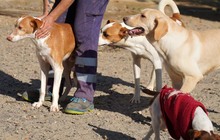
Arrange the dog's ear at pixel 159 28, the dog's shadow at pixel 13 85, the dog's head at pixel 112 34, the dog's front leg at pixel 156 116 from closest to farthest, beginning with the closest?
the dog's front leg at pixel 156 116 → the dog's ear at pixel 159 28 → the dog's head at pixel 112 34 → the dog's shadow at pixel 13 85

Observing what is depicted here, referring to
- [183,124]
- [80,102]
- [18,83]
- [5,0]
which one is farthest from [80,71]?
[5,0]

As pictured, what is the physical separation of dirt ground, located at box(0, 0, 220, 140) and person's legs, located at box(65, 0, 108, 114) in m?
0.18

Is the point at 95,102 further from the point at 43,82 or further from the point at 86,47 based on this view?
the point at 86,47

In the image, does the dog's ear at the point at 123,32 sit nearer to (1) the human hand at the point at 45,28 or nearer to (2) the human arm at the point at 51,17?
(2) the human arm at the point at 51,17

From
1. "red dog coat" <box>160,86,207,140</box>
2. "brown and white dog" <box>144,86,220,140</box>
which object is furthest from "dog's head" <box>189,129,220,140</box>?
"red dog coat" <box>160,86,207,140</box>

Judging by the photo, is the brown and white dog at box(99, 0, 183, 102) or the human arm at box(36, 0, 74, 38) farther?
the brown and white dog at box(99, 0, 183, 102)

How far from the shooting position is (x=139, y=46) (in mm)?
7832

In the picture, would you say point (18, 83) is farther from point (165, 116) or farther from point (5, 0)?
point (5, 0)

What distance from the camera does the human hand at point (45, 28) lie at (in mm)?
6934

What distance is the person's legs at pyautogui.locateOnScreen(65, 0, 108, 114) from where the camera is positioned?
23.2 feet

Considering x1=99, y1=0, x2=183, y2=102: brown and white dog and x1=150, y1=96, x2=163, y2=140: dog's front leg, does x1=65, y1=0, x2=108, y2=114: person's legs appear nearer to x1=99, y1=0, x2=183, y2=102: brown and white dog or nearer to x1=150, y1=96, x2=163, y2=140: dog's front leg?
x1=99, y1=0, x2=183, y2=102: brown and white dog

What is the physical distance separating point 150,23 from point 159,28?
0.51ft

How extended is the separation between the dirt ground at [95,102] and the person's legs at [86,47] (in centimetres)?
18

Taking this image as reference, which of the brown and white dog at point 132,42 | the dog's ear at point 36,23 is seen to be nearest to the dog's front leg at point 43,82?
the dog's ear at point 36,23
